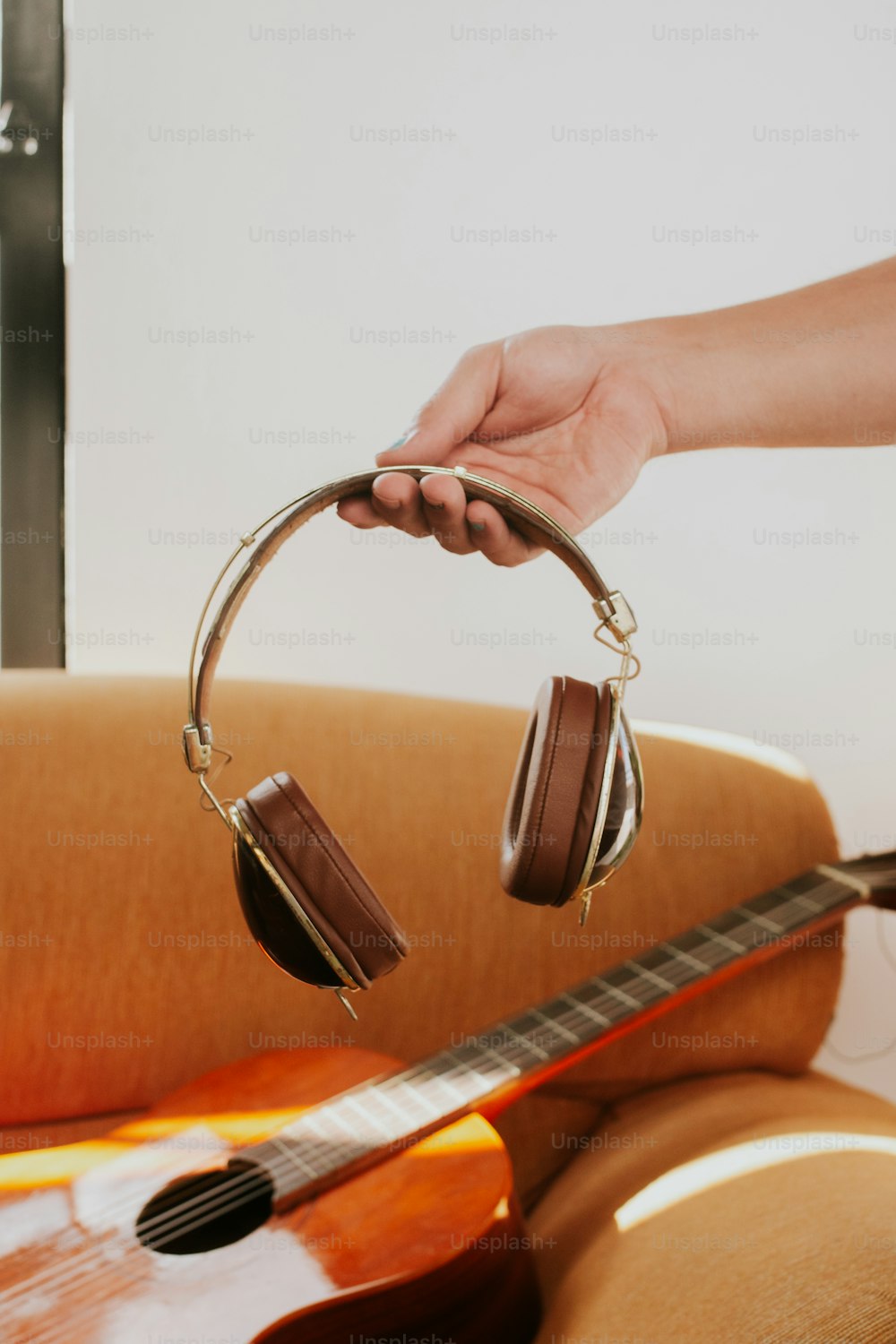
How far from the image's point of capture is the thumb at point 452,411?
2.64ft

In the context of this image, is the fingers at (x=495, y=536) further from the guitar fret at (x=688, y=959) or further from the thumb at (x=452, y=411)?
the guitar fret at (x=688, y=959)

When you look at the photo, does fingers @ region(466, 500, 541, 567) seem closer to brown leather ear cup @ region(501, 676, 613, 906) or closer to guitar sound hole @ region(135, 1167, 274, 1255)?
brown leather ear cup @ region(501, 676, 613, 906)

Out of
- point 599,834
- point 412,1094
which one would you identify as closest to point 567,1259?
point 412,1094

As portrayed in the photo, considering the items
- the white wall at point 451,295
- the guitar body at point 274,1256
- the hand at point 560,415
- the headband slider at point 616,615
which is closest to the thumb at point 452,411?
the hand at point 560,415

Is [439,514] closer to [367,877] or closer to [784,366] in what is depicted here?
[784,366]

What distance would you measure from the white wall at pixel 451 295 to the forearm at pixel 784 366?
27.0 inches

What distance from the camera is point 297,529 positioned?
672 millimetres

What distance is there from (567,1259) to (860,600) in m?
1.27

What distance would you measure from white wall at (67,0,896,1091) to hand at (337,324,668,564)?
2.66ft

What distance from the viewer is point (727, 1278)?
2.62ft

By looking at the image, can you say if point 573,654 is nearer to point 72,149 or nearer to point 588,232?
point 588,232

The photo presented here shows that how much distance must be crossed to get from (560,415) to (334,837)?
56 centimetres

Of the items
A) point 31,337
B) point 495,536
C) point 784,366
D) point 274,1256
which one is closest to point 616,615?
point 495,536

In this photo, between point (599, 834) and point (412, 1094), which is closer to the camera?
point (599, 834)
